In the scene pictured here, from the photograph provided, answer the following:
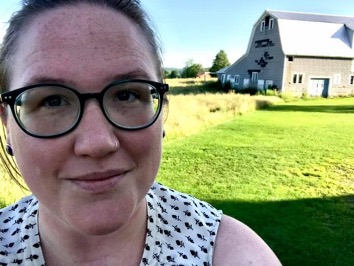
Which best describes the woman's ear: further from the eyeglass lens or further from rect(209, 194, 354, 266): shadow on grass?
rect(209, 194, 354, 266): shadow on grass

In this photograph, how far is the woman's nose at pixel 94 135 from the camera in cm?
88

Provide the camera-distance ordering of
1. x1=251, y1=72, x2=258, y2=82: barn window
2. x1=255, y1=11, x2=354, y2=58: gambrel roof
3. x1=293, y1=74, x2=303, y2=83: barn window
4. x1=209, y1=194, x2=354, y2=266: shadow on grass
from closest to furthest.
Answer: x1=209, y1=194, x2=354, y2=266: shadow on grass, x1=293, y1=74, x2=303, y2=83: barn window, x1=255, y1=11, x2=354, y2=58: gambrel roof, x1=251, y1=72, x2=258, y2=82: barn window

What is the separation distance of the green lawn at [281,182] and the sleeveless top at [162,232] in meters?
3.23

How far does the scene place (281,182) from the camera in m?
6.59

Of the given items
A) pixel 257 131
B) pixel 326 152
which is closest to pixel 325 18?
pixel 257 131

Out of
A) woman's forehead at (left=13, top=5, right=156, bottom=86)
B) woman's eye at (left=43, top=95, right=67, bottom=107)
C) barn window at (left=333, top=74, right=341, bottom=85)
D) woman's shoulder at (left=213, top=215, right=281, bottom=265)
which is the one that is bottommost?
barn window at (left=333, top=74, right=341, bottom=85)

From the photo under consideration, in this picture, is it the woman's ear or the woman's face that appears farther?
the woman's ear

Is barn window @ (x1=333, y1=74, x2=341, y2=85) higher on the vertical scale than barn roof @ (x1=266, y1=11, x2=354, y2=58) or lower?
lower

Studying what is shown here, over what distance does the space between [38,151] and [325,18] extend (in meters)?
32.8

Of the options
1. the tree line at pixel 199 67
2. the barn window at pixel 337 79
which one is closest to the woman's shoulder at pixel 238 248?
the barn window at pixel 337 79

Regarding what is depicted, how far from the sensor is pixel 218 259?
44.9 inches

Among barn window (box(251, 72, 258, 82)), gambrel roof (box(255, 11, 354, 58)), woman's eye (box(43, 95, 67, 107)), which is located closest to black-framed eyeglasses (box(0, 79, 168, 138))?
woman's eye (box(43, 95, 67, 107))

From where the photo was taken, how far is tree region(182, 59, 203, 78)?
171 ft

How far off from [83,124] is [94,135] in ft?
0.15
